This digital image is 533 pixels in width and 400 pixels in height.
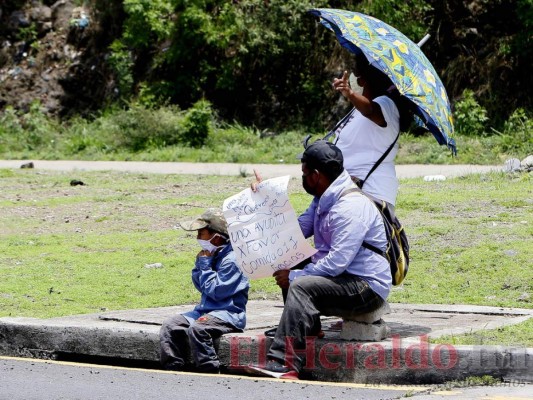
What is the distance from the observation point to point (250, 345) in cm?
701

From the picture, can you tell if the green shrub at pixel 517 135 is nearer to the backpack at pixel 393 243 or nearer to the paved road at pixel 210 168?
the paved road at pixel 210 168

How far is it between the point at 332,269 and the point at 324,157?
2.16 feet

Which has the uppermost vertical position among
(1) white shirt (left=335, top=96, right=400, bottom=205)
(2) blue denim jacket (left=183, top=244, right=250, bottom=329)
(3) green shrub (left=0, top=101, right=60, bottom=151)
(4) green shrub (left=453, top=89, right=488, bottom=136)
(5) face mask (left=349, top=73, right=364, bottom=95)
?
(5) face mask (left=349, top=73, right=364, bottom=95)

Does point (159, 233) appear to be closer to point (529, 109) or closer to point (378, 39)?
Answer: point (378, 39)

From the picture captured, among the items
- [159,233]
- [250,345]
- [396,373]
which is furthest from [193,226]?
[159,233]

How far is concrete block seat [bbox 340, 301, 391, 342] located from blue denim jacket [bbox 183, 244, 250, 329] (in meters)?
0.77

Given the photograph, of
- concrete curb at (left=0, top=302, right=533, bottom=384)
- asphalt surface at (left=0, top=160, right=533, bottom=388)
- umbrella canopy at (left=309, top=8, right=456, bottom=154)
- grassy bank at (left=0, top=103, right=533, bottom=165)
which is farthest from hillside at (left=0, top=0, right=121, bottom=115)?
umbrella canopy at (left=309, top=8, right=456, bottom=154)

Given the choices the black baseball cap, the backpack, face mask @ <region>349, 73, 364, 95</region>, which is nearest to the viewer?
the black baseball cap

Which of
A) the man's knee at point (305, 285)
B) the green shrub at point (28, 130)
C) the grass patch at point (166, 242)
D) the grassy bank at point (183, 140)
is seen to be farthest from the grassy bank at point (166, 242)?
the green shrub at point (28, 130)

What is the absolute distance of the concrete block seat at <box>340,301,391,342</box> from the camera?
265 inches

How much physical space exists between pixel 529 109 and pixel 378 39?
1405cm

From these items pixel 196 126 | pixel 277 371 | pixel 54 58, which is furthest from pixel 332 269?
pixel 54 58

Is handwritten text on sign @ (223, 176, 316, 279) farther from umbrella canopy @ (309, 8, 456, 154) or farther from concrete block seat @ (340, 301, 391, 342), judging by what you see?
umbrella canopy @ (309, 8, 456, 154)

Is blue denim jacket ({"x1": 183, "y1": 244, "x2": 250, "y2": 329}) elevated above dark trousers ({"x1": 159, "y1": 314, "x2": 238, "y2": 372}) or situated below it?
above
